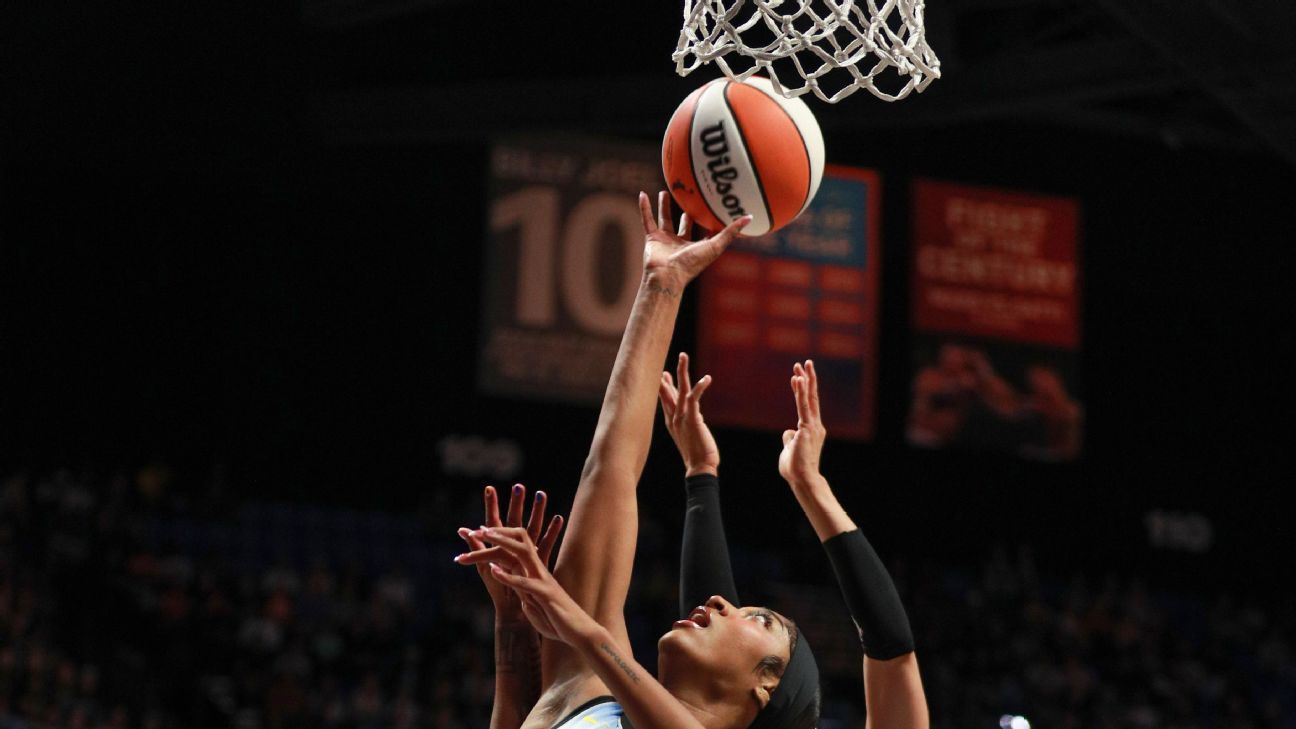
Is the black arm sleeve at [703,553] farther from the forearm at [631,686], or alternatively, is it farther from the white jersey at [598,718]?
the forearm at [631,686]

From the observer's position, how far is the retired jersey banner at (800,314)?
508 inches

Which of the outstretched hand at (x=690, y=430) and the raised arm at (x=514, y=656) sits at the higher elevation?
the outstretched hand at (x=690, y=430)

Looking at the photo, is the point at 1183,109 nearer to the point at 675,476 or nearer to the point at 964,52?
the point at 964,52

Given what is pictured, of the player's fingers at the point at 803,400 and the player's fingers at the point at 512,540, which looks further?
the player's fingers at the point at 803,400

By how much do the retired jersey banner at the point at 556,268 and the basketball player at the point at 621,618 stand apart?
9.63 meters

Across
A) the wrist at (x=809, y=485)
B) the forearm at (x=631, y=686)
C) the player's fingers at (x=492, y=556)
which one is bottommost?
the forearm at (x=631, y=686)

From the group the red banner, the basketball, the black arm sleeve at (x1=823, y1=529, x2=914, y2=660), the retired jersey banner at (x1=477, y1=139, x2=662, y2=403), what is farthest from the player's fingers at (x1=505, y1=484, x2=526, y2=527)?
the red banner

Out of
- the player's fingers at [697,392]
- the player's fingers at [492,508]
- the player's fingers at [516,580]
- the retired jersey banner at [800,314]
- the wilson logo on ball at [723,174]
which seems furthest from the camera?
the retired jersey banner at [800,314]

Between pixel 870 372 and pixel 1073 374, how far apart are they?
1886 millimetres

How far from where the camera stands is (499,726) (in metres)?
3.10

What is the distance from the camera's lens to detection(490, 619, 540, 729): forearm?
3.14m

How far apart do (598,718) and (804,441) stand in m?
0.66

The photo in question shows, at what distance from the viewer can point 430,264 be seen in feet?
47.9

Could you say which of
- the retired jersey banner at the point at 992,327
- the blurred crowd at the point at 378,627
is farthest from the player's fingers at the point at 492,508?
the retired jersey banner at the point at 992,327
